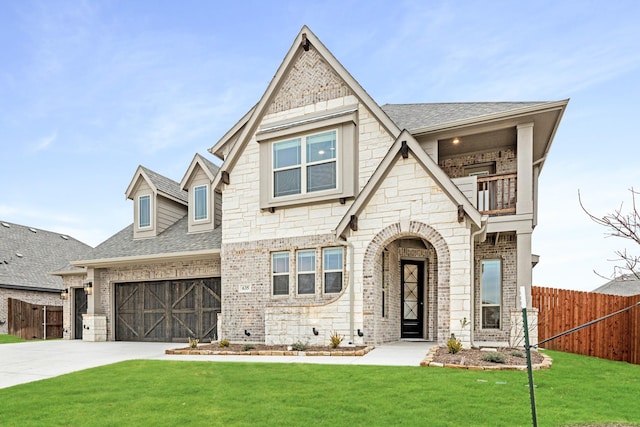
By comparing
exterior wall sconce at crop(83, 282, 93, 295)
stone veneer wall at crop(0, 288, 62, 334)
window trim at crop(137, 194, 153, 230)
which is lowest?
stone veneer wall at crop(0, 288, 62, 334)

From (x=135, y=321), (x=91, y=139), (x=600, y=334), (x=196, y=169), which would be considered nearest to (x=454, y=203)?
(x=600, y=334)

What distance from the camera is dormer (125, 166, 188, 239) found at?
16891 millimetres

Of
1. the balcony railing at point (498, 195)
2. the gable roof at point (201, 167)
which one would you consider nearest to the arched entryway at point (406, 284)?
the balcony railing at point (498, 195)

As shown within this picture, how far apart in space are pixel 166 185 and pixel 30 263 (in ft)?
44.3

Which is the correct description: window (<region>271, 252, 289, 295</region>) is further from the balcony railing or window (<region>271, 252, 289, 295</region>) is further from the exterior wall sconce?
the exterior wall sconce

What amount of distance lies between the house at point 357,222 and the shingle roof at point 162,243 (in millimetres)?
103

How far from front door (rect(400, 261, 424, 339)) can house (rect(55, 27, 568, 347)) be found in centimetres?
4

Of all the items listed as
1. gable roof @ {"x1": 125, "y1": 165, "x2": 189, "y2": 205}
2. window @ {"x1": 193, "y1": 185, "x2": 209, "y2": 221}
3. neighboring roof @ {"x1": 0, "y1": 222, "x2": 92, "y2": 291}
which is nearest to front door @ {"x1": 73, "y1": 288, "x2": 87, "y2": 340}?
neighboring roof @ {"x1": 0, "y1": 222, "x2": 92, "y2": 291}

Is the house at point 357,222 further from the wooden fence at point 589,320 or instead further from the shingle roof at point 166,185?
the shingle roof at point 166,185

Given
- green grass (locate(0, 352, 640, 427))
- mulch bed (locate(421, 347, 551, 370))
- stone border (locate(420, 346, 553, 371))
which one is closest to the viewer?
green grass (locate(0, 352, 640, 427))

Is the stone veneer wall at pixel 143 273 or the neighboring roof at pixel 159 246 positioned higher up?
the neighboring roof at pixel 159 246

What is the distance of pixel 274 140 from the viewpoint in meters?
13.5

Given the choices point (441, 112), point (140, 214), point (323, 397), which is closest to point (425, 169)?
point (441, 112)

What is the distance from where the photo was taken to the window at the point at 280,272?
42.4 feet
